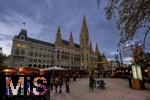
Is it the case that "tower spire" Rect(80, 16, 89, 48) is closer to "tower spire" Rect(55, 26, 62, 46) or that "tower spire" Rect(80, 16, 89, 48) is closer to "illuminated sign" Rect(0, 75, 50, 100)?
"tower spire" Rect(55, 26, 62, 46)

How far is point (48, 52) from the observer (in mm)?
75625

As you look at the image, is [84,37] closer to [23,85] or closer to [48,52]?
[48,52]

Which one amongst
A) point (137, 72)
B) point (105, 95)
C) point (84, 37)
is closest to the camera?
point (105, 95)

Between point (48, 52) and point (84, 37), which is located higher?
point (84, 37)

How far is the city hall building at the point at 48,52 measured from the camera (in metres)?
61.3

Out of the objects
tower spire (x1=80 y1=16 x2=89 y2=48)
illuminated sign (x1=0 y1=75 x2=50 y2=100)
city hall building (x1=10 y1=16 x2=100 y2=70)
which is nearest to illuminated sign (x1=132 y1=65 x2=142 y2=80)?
illuminated sign (x1=0 y1=75 x2=50 y2=100)

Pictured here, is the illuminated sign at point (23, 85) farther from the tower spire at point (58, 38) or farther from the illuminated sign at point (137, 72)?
the tower spire at point (58, 38)

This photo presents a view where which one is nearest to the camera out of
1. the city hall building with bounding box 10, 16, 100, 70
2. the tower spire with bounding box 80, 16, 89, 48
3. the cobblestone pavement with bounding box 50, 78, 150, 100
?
the cobblestone pavement with bounding box 50, 78, 150, 100

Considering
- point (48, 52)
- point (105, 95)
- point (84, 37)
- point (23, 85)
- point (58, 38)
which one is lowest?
point (105, 95)

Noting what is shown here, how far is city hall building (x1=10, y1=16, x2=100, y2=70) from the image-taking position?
61281mm

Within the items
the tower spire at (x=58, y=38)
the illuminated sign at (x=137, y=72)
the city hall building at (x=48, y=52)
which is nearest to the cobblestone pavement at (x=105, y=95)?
the illuminated sign at (x=137, y=72)

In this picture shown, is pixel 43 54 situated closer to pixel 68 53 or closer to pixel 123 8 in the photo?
pixel 68 53

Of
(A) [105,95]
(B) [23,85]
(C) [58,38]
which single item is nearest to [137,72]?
(A) [105,95]

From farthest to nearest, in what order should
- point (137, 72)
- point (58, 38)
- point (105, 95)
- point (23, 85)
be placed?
point (58, 38), point (137, 72), point (105, 95), point (23, 85)
